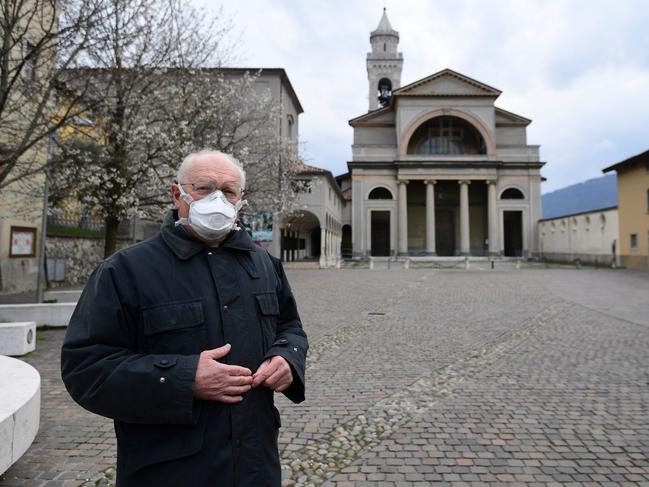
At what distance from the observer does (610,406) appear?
492cm

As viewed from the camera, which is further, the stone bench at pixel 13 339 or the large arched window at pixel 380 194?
the large arched window at pixel 380 194

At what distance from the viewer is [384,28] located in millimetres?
72062

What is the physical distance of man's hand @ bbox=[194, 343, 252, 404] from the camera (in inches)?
64.4

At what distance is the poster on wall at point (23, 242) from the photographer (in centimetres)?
1405

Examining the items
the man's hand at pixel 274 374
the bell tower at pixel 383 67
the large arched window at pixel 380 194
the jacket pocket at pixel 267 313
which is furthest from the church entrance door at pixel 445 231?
the man's hand at pixel 274 374

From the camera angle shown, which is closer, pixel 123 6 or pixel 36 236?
pixel 123 6

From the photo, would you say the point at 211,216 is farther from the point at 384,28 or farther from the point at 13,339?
the point at 384,28

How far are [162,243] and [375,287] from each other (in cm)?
1727

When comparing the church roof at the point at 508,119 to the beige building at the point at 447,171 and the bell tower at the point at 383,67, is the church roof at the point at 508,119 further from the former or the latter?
the bell tower at the point at 383,67

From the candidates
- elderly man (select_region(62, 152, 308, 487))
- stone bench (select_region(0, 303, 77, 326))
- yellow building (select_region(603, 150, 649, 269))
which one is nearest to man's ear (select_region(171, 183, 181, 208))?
elderly man (select_region(62, 152, 308, 487))

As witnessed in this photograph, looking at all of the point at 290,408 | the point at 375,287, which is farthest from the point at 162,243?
the point at 375,287

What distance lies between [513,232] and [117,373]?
2186 inches

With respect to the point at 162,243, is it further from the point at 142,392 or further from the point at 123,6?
the point at 123,6

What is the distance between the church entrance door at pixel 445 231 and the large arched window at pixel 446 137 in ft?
24.3
